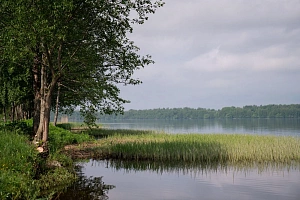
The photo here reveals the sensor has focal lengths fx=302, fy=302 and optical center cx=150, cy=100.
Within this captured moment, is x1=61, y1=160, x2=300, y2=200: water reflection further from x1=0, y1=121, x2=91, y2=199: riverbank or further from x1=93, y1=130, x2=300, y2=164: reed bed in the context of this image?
x1=0, y1=121, x2=91, y2=199: riverbank

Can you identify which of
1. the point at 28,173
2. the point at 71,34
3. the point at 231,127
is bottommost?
the point at 231,127

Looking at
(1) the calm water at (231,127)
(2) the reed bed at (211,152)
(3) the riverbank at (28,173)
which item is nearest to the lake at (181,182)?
(3) the riverbank at (28,173)

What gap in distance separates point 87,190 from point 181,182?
4.46 m

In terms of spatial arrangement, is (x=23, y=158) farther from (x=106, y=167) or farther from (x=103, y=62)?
(x=103, y=62)

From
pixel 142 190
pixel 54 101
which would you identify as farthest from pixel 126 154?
pixel 54 101

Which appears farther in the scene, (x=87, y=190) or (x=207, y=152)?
(x=207, y=152)

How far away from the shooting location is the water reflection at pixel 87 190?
1083 cm

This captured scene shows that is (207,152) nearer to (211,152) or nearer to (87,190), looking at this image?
(211,152)

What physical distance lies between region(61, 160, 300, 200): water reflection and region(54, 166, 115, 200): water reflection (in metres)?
0.09

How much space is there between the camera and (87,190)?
1195 centimetres

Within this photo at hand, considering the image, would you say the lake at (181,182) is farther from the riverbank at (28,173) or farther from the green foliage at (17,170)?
the green foliage at (17,170)

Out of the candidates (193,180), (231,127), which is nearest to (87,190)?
(193,180)

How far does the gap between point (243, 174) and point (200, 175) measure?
2.22 meters

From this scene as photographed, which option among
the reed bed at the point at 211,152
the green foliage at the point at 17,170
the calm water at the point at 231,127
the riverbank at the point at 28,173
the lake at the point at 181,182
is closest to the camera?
the green foliage at the point at 17,170
